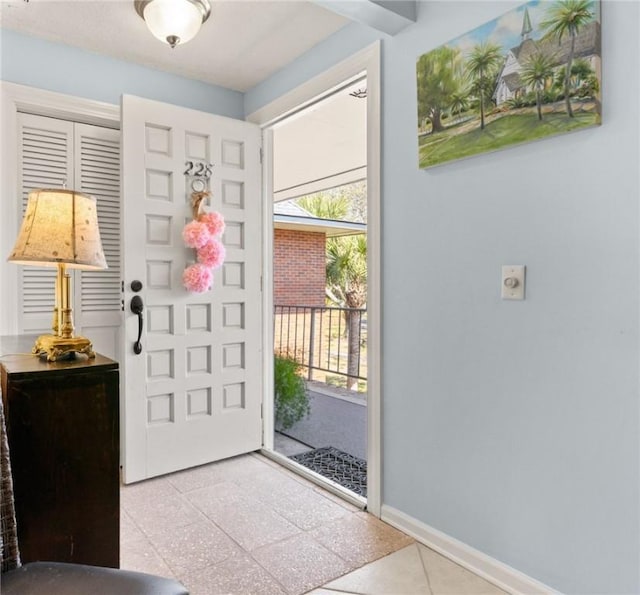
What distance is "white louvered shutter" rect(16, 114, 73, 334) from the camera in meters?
2.58

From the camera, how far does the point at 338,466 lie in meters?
3.13

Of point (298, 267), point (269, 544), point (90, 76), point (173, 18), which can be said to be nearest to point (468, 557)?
point (269, 544)

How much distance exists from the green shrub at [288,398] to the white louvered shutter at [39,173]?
6.06 feet

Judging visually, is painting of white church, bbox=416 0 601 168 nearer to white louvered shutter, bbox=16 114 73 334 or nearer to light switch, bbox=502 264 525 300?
light switch, bbox=502 264 525 300

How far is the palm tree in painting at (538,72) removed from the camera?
156 centimetres

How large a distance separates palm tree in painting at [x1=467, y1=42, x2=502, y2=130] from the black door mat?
207 cm

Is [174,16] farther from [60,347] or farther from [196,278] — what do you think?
[60,347]

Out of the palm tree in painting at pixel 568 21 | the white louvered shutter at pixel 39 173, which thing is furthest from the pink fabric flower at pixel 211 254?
the palm tree in painting at pixel 568 21

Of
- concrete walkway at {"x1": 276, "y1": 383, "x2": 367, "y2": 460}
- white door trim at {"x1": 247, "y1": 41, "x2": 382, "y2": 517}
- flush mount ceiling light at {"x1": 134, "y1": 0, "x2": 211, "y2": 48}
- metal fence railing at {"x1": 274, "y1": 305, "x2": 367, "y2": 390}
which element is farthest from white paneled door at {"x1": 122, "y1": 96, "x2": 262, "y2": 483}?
metal fence railing at {"x1": 274, "y1": 305, "x2": 367, "y2": 390}

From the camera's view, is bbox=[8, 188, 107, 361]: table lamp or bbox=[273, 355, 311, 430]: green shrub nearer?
bbox=[8, 188, 107, 361]: table lamp

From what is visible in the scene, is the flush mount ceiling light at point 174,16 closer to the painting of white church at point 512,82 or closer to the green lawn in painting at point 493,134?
the painting of white church at point 512,82

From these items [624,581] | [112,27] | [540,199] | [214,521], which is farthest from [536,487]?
[112,27]

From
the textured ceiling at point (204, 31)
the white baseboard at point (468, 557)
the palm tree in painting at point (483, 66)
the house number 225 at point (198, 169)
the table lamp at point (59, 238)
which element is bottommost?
the white baseboard at point (468, 557)

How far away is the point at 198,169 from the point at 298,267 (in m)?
6.62
